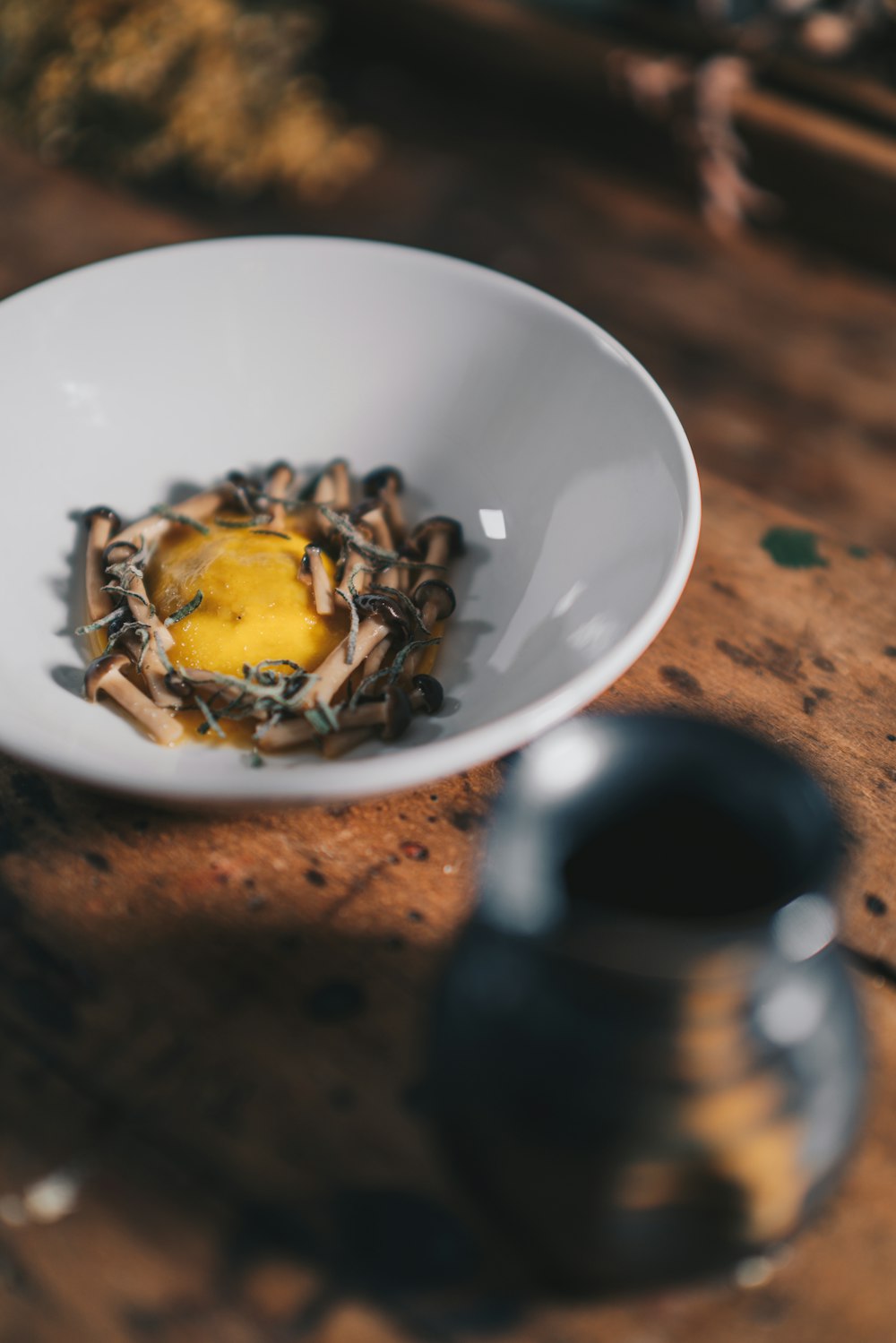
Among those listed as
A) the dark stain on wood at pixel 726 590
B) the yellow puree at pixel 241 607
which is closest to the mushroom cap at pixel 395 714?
the yellow puree at pixel 241 607

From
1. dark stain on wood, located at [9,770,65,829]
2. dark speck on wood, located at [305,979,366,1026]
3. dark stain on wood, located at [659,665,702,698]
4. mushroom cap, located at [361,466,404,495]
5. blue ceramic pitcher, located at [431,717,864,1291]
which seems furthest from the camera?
mushroom cap, located at [361,466,404,495]

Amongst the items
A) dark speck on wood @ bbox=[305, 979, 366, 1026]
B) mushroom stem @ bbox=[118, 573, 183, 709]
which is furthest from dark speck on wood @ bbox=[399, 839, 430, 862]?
mushroom stem @ bbox=[118, 573, 183, 709]

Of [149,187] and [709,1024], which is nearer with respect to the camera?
[709,1024]

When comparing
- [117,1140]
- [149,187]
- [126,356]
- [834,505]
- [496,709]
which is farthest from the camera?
[149,187]

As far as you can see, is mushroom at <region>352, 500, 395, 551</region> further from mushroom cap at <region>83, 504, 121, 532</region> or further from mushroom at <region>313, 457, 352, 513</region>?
mushroom cap at <region>83, 504, 121, 532</region>

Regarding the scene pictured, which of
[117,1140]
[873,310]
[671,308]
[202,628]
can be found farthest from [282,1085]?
[873,310]

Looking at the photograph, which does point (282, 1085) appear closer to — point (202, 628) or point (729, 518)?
point (202, 628)

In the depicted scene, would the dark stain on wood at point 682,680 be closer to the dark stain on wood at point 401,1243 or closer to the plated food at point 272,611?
the plated food at point 272,611

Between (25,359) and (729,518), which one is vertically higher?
(25,359)
